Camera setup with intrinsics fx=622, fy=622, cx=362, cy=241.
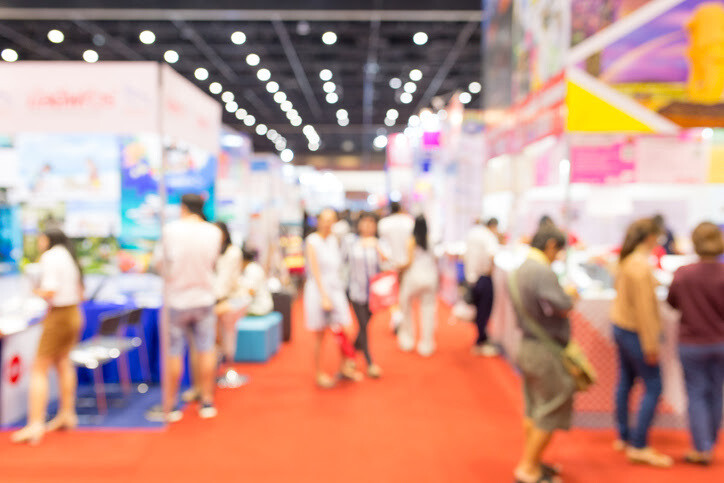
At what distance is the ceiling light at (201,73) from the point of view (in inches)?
556

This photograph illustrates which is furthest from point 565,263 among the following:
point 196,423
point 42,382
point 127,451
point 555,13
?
point 42,382

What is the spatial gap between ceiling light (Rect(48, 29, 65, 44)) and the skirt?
9.00 meters

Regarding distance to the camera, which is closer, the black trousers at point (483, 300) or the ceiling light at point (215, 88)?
the black trousers at point (483, 300)

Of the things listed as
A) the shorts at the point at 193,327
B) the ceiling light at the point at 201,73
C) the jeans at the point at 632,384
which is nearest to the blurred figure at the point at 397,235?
the shorts at the point at 193,327

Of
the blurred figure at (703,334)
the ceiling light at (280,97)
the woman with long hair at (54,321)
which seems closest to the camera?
the blurred figure at (703,334)

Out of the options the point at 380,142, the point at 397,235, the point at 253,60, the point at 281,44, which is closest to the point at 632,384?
the point at 397,235

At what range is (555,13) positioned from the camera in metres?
4.93

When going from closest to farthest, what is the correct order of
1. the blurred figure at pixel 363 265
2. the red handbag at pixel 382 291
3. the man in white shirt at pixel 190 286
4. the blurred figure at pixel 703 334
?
the blurred figure at pixel 703 334, the man in white shirt at pixel 190 286, the blurred figure at pixel 363 265, the red handbag at pixel 382 291

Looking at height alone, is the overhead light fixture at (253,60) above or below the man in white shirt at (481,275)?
above

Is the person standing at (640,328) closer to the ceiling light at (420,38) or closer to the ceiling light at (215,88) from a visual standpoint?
the ceiling light at (420,38)

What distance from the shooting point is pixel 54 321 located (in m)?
3.91

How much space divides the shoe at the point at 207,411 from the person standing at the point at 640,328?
8.89 ft

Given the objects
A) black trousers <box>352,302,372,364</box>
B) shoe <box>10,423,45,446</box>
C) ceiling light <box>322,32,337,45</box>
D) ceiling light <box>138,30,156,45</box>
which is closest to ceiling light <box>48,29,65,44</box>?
ceiling light <box>138,30,156,45</box>

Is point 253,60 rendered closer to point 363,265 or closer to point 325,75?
point 325,75
